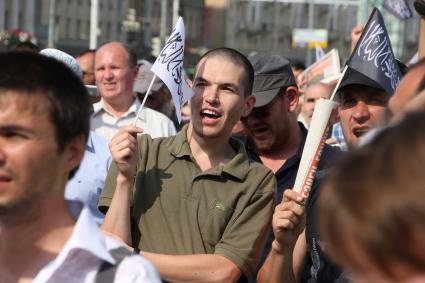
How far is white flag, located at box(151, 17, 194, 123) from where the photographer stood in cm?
532

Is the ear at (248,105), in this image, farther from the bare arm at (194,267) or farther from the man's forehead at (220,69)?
the bare arm at (194,267)

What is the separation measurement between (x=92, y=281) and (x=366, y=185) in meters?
1.16

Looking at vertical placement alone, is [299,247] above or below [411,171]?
below

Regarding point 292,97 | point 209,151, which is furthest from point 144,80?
point 209,151

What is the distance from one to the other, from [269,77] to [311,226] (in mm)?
1523

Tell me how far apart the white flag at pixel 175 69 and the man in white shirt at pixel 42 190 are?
2.22 metres

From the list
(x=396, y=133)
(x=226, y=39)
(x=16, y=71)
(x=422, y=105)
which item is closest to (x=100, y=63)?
(x=16, y=71)

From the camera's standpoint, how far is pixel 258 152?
5.84 metres

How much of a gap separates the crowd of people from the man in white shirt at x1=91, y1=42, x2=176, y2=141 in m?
0.03

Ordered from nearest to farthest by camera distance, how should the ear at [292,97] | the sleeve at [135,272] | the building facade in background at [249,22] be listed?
the sleeve at [135,272], the ear at [292,97], the building facade in background at [249,22]

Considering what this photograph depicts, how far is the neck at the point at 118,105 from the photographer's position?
8766 millimetres

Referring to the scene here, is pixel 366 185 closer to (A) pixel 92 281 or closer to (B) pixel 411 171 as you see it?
(B) pixel 411 171

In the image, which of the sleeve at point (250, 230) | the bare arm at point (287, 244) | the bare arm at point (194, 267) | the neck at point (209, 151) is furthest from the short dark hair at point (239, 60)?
the bare arm at point (194, 267)

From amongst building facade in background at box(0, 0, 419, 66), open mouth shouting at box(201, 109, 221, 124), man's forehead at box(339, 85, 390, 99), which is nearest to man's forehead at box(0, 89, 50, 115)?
open mouth shouting at box(201, 109, 221, 124)
